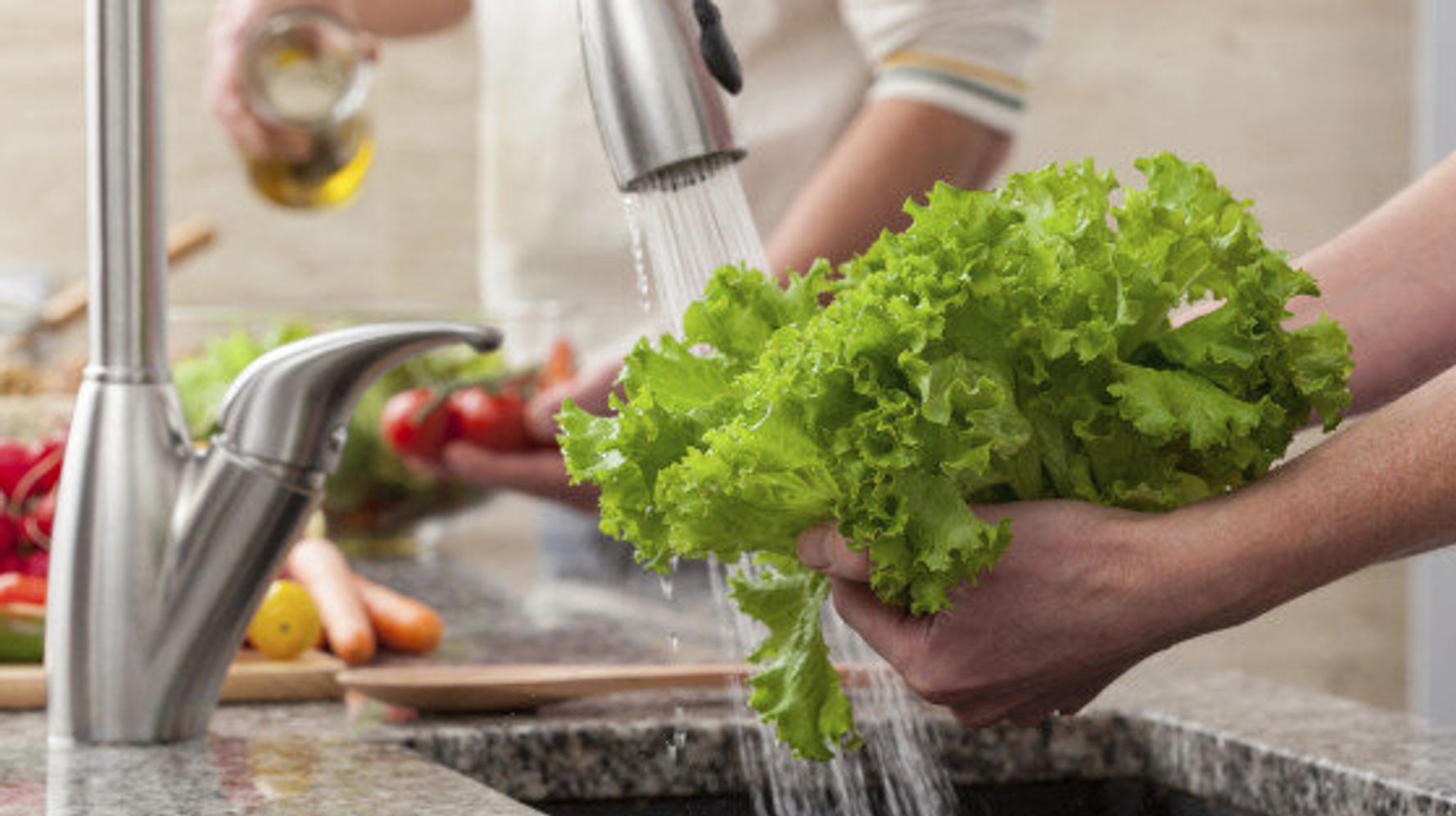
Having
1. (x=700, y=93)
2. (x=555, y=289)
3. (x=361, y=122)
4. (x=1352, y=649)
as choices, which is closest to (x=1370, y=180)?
(x=1352, y=649)

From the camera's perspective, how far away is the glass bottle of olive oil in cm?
227

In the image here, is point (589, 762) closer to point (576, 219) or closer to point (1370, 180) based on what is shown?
point (576, 219)

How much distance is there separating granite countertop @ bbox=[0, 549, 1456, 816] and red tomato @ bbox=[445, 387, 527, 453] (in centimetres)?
85

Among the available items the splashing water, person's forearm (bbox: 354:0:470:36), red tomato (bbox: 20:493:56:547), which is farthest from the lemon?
person's forearm (bbox: 354:0:470:36)

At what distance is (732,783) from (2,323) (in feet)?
7.35

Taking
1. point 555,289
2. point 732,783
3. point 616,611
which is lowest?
point 732,783

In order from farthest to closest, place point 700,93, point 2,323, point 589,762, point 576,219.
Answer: point 2,323, point 576,219, point 589,762, point 700,93

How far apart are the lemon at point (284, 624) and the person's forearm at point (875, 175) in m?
0.62

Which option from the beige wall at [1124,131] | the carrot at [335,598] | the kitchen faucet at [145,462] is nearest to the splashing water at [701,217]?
the kitchen faucet at [145,462]

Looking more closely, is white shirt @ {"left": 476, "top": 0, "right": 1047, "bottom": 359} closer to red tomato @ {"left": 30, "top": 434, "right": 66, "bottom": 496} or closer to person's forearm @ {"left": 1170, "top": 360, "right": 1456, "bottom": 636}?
red tomato @ {"left": 30, "top": 434, "right": 66, "bottom": 496}

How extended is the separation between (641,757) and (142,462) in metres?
0.34

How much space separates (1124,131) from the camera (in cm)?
420

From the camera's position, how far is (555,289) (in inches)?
112

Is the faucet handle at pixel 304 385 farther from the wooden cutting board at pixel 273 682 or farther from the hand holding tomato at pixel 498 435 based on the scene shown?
the hand holding tomato at pixel 498 435
